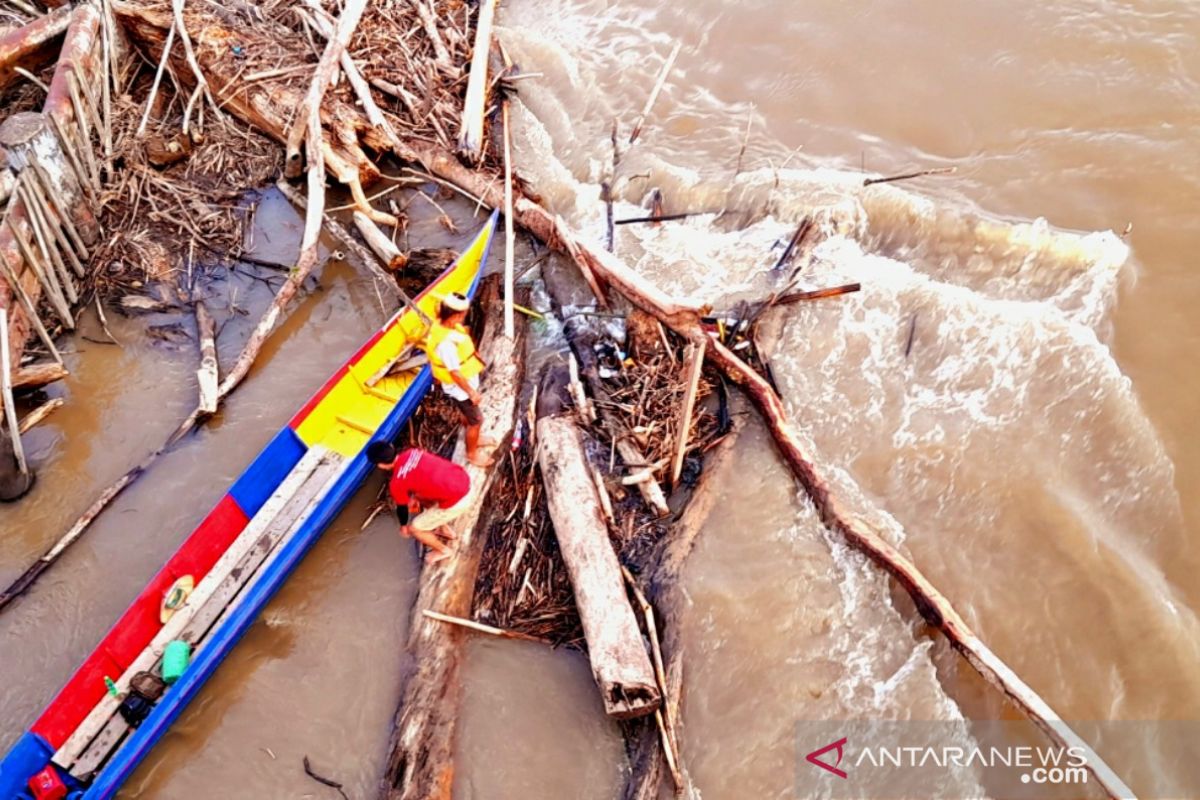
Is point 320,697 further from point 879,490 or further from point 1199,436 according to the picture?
point 1199,436

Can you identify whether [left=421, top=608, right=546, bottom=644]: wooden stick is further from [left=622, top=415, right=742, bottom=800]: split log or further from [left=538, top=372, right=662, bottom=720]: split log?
[left=622, top=415, right=742, bottom=800]: split log

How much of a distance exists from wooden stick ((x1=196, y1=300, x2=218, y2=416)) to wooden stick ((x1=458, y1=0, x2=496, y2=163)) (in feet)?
10.7

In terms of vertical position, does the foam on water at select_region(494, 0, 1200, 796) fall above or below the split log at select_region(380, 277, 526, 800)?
above

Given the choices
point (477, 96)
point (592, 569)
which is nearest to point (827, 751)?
point (592, 569)

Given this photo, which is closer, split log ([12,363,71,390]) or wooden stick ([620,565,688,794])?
wooden stick ([620,565,688,794])

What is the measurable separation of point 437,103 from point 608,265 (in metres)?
3.88

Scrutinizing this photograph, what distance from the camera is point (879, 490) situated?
571cm

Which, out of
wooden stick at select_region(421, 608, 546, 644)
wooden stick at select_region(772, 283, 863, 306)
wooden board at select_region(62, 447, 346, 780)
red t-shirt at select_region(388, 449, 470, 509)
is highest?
wooden stick at select_region(772, 283, 863, 306)

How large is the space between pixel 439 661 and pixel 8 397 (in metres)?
4.33

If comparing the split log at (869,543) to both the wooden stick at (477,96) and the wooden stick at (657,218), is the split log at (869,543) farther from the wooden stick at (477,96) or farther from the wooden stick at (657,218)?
the wooden stick at (477,96)

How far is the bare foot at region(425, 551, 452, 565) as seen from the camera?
5.64m

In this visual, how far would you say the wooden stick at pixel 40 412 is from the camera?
275 inches

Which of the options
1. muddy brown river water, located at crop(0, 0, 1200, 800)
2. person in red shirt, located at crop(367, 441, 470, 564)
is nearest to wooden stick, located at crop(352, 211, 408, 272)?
muddy brown river water, located at crop(0, 0, 1200, 800)

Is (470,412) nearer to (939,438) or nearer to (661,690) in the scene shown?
(661,690)
